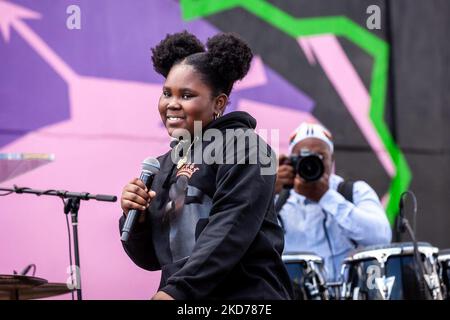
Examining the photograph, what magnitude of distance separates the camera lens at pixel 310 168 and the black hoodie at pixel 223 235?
2.16 meters

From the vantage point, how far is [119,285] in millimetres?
5273

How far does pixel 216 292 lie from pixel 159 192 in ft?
1.51

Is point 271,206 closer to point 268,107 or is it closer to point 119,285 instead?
point 119,285

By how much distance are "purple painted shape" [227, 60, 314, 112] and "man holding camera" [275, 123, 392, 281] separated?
62 cm

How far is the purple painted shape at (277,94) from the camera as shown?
5.80 meters

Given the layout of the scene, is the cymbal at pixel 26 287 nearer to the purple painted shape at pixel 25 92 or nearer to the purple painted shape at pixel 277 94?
the purple painted shape at pixel 25 92

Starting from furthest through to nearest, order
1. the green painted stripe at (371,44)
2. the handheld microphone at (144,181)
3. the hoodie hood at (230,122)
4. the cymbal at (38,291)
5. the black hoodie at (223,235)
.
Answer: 1. the green painted stripe at (371,44)
2. the cymbal at (38,291)
3. the hoodie hood at (230,122)
4. the handheld microphone at (144,181)
5. the black hoodie at (223,235)

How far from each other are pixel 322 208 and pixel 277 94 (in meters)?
1.17

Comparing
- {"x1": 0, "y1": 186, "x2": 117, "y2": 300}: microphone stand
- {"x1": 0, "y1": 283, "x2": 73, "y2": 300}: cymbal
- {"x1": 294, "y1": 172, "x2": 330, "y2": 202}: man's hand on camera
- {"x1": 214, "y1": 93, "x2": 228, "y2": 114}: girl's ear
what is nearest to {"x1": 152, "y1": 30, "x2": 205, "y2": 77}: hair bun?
{"x1": 214, "y1": 93, "x2": 228, "y2": 114}: girl's ear

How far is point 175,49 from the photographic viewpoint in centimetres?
302

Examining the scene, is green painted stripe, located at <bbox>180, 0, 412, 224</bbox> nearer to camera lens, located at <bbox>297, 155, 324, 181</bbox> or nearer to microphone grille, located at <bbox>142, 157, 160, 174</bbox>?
camera lens, located at <bbox>297, 155, 324, 181</bbox>

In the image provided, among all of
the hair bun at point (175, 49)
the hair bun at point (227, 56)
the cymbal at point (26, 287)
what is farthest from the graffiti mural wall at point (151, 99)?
the hair bun at point (227, 56)

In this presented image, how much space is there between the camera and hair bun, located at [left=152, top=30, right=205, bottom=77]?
301 cm

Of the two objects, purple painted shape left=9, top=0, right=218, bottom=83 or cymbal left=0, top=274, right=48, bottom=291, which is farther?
purple painted shape left=9, top=0, right=218, bottom=83
